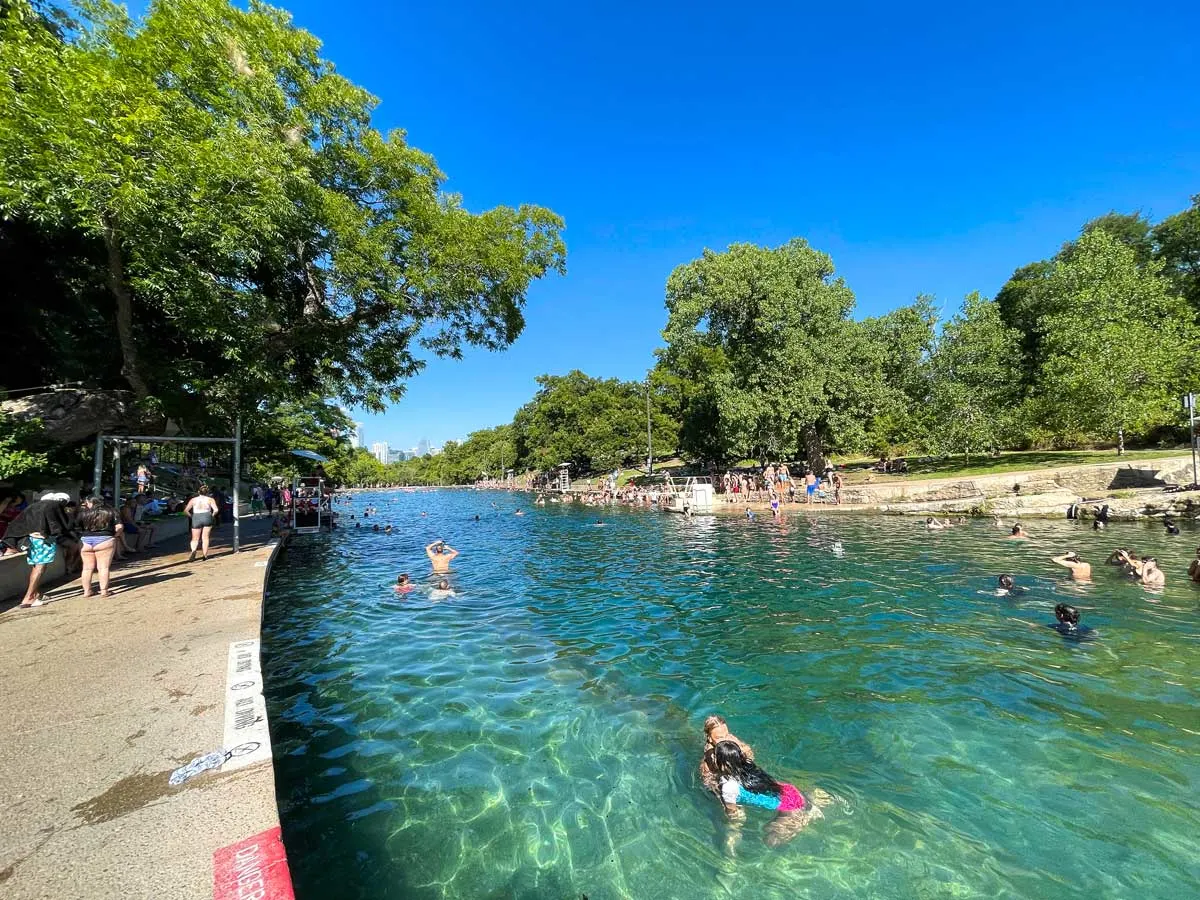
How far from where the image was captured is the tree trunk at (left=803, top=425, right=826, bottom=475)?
32.2 meters

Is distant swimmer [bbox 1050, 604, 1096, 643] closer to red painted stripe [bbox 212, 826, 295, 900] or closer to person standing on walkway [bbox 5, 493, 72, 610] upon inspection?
red painted stripe [bbox 212, 826, 295, 900]

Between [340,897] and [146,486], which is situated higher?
[146,486]

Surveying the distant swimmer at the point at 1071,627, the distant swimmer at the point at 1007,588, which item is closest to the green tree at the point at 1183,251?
the distant swimmer at the point at 1007,588

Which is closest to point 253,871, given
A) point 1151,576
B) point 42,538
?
point 42,538

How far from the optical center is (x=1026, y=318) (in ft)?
127

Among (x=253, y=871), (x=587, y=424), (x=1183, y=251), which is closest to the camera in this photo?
(x=253, y=871)

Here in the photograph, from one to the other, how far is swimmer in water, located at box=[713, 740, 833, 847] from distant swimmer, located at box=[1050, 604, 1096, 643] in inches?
245

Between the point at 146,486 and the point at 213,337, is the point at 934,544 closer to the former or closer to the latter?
the point at 213,337

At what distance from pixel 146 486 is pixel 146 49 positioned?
1607 centimetres

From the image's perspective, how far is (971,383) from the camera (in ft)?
101

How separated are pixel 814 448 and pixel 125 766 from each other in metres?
34.2

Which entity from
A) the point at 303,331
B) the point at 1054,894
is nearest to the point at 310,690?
the point at 1054,894

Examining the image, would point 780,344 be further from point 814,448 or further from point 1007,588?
point 1007,588

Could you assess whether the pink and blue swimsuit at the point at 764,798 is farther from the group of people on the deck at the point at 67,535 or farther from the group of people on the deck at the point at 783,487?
the group of people on the deck at the point at 783,487
